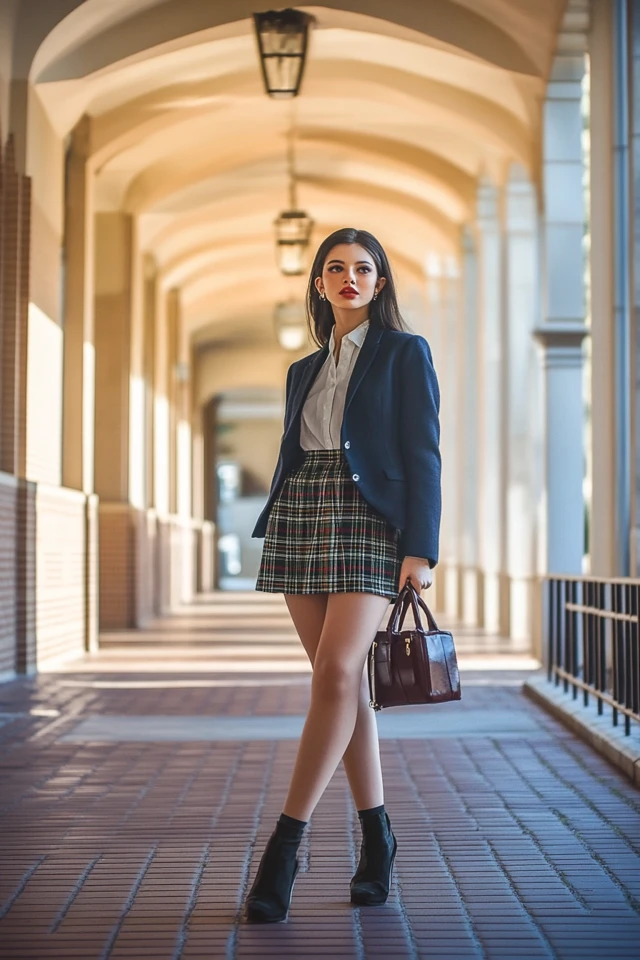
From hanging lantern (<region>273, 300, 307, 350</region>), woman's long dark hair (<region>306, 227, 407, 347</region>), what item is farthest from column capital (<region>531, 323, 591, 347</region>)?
woman's long dark hair (<region>306, 227, 407, 347</region>)

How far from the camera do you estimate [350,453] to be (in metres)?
3.57

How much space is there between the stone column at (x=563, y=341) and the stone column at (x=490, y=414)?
321 centimetres

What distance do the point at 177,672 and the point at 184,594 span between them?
14.7m

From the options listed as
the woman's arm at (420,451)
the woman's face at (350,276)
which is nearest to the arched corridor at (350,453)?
the woman's arm at (420,451)

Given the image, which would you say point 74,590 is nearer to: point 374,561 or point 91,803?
point 91,803

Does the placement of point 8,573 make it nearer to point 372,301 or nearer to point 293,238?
point 293,238

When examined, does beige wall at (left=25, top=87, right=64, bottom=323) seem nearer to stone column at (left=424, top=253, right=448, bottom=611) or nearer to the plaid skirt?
the plaid skirt

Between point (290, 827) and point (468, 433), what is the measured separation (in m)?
14.8

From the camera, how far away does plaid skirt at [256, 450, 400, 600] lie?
11.6 feet

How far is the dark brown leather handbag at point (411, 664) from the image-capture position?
137 inches

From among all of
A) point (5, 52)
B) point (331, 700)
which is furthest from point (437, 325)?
point (331, 700)

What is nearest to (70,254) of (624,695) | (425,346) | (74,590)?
(74,590)

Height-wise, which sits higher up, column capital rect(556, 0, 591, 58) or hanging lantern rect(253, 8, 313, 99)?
column capital rect(556, 0, 591, 58)

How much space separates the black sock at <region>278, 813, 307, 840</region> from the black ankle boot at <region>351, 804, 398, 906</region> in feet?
0.78
